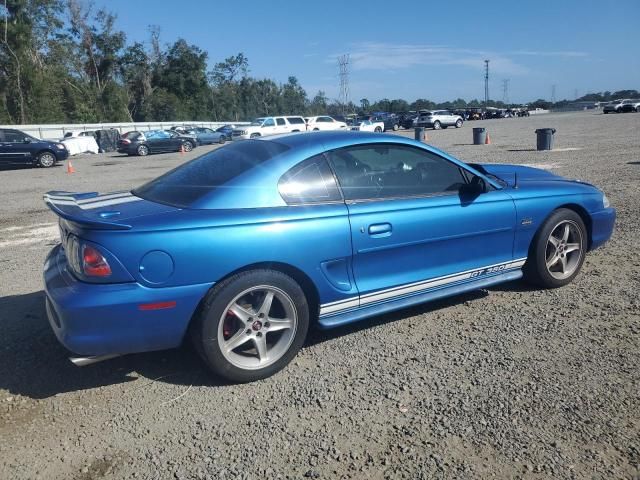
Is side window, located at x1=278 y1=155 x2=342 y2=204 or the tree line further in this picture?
the tree line

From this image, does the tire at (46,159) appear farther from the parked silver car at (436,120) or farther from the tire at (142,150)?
the parked silver car at (436,120)

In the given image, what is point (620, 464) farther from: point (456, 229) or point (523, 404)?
point (456, 229)

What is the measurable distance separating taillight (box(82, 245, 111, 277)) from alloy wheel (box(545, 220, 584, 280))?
3462 millimetres

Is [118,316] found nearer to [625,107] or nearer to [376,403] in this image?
[376,403]

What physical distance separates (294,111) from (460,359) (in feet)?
326

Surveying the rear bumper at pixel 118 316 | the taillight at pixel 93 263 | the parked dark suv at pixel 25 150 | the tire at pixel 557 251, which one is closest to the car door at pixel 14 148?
the parked dark suv at pixel 25 150

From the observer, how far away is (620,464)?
2273 millimetres

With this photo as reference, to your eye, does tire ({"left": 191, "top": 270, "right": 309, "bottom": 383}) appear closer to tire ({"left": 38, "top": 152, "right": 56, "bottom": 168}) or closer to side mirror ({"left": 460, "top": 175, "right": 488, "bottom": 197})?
side mirror ({"left": 460, "top": 175, "right": 488, "bottom": 197})

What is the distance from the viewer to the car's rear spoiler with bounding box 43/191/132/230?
2.77m

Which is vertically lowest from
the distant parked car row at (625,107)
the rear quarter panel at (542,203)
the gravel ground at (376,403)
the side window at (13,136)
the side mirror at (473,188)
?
the gravel ground at (376,403)

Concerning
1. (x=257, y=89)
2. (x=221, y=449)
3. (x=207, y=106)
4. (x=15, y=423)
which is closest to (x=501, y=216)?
(x=221, y=449)

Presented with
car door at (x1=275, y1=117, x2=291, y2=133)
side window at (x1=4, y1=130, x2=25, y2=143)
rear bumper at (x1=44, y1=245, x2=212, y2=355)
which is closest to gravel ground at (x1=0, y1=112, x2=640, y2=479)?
rear bumper at (x1=44, y1=245, x2=212, y2=355)

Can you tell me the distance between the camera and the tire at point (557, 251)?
4203mm

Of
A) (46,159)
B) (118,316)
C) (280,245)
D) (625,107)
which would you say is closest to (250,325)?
(280,245)
